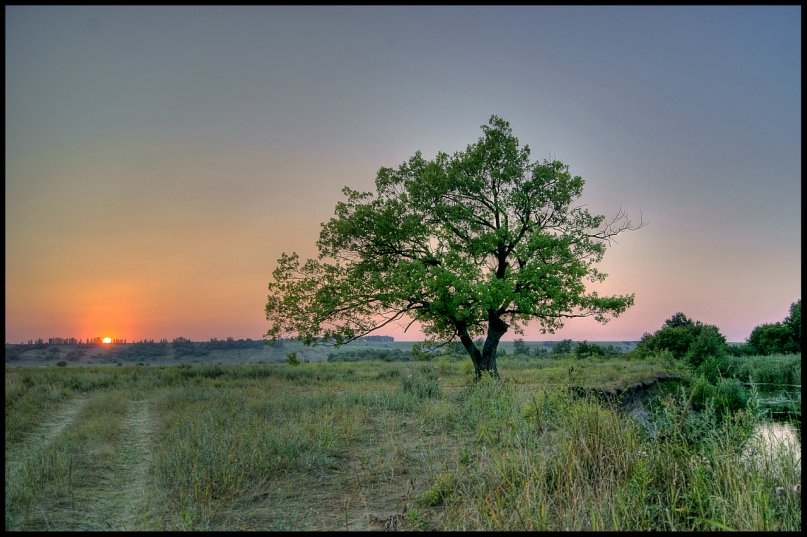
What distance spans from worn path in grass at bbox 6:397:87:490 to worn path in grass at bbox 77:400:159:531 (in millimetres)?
1247

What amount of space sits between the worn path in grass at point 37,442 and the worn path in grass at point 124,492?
4.09 feet

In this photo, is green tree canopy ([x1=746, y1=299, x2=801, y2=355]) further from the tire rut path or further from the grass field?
the tire rut path

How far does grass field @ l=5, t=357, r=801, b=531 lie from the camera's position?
245 inches

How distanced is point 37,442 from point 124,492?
5.25 meters

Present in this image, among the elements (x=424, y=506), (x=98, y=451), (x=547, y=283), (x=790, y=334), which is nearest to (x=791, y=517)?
(x=424, y=506)

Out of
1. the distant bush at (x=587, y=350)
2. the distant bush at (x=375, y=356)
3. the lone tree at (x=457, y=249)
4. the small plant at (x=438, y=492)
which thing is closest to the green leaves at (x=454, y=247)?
the lone tree at (x=457, y=249)

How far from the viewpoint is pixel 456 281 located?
18.5 meters

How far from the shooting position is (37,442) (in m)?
11.4

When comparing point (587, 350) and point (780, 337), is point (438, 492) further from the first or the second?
point (780, 337)

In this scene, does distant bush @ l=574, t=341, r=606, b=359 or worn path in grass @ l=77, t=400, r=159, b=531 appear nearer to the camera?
worn path in grass @ l=77, t=400, r=159, b=531

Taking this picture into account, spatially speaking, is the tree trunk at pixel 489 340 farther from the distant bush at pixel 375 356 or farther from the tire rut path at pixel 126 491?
the distant bush at pixel 375 356

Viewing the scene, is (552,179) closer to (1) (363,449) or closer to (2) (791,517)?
(1) (363,449)

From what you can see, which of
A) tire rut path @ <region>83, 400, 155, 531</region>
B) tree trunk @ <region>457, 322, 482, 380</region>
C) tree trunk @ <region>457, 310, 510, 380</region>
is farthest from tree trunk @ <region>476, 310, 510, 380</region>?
tire rut path @ <region>83, 400, 155, 531</region>

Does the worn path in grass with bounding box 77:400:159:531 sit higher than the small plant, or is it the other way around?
the small plant
